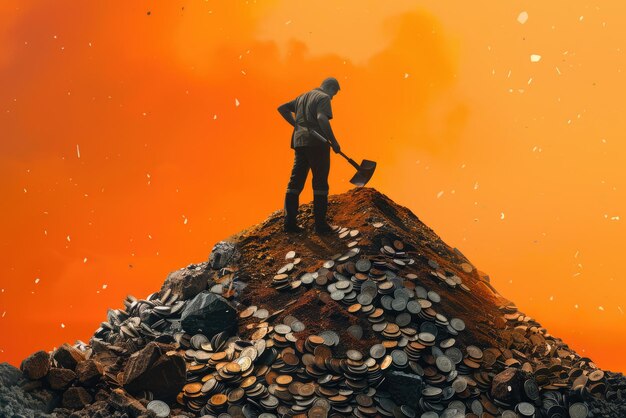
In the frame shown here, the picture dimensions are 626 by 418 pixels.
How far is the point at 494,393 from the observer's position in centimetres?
1083

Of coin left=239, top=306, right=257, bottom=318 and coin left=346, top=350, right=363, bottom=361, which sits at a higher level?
coin left=239, top=306, right=257, bottom=318

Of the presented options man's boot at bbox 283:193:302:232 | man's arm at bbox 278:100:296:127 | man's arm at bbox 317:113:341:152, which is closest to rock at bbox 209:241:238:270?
man's boot at bbox 283:193:302:232

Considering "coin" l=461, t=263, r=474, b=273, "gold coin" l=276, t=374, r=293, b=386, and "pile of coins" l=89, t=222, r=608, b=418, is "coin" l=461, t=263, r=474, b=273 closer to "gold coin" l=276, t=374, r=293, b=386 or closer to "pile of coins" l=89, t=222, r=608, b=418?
"pile of coins" l=89, t=222, r=608, b=418

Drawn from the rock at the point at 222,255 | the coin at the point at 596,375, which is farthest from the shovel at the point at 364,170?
the coin at the point at 596,375

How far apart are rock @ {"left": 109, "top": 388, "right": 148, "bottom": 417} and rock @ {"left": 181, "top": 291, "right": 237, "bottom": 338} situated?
226 cm

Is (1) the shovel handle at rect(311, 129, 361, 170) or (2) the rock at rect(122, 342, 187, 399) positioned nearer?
(2) the rock at rect(122, 342, 187, 399)

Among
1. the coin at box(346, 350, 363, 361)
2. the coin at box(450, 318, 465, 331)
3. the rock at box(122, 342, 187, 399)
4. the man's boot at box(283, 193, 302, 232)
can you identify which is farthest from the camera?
the man's boot at box(283, 193, 302, 232)

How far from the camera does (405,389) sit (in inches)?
411

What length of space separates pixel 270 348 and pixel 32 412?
3.49 m

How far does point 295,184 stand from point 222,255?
1905 millimetres

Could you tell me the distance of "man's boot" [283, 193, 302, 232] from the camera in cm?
1346

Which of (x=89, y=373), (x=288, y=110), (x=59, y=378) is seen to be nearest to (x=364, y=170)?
(x=288, y=110)

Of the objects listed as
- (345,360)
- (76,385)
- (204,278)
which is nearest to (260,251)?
(204,278)

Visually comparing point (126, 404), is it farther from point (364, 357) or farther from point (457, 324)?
point (457, 324)
